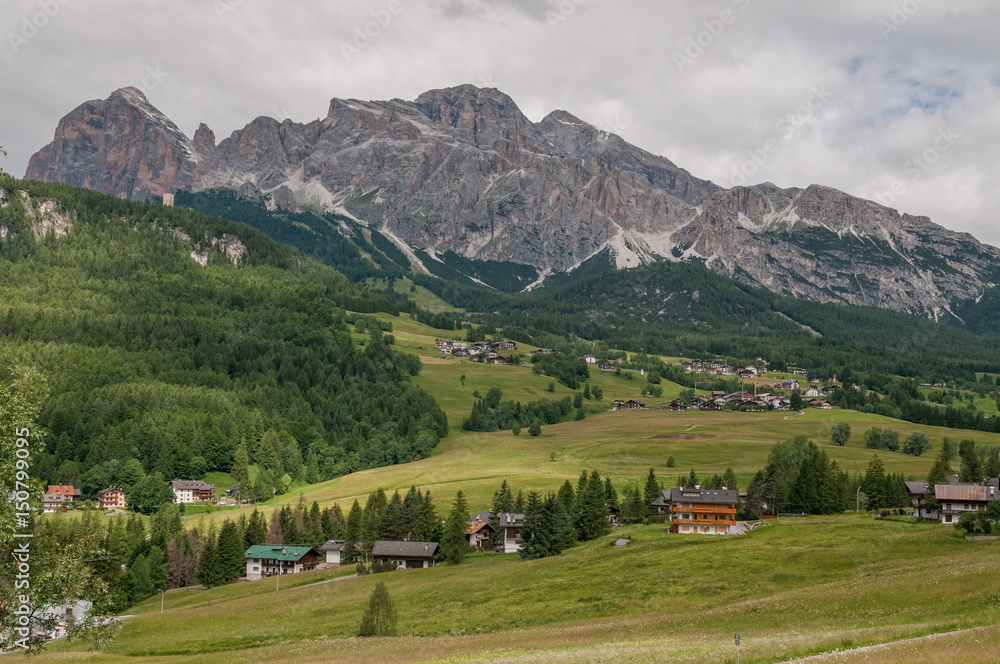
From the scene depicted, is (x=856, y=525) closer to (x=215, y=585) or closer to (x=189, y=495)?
(x=215, y=585)

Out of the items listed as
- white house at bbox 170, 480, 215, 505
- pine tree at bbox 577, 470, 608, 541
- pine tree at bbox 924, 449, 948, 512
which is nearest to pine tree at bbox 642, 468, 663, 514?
pine tree at bbox 577, 470, 608, 541

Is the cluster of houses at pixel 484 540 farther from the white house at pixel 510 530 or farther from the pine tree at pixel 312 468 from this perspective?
the pine tree at pixel 312 468

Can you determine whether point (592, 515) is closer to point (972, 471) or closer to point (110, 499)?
point (972, 471)

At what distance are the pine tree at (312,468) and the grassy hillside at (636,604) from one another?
75.3 m

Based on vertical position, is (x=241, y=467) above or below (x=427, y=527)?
above

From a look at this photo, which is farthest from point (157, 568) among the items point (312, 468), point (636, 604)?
point (312, 468)

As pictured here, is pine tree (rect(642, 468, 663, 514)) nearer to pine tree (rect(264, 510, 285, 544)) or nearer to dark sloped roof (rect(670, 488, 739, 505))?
dark sloped roof (rect(670, 488, 739, 505))

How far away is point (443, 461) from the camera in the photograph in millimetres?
179625

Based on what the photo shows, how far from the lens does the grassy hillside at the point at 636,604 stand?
1604 inches

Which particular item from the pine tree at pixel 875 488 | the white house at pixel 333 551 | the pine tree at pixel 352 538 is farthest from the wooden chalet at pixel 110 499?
the pine tree at pixel 875 488

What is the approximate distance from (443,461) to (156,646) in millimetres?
115282

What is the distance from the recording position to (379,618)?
199ft

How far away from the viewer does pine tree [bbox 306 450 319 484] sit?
6954 inches

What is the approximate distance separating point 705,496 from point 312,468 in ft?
356
